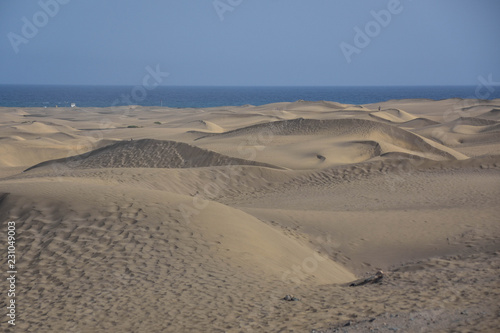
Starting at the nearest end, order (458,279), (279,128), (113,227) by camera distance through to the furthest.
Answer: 1. (458,279)
2. (113,227)
3. (279,128)

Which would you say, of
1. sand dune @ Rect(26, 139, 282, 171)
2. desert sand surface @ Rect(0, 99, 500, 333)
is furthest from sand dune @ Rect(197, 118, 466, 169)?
desert sand surface @ Rect(0, 99, 500, 333)

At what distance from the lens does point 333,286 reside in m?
7.41

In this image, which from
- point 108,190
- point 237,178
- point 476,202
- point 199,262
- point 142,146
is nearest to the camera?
point 199,262

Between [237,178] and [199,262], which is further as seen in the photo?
[237,178]

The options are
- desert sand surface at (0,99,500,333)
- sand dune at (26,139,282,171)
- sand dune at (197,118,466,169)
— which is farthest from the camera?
sand dune at (197,118,466,169)

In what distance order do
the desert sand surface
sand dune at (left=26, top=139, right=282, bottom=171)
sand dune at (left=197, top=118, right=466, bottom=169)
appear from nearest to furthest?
the desert sand surface, sand dune at (left=26, top=139, right=282, bottom=171), sand dune at (left=197, top=118, right=466, bottom=169)

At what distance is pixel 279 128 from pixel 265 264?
70.0 ft

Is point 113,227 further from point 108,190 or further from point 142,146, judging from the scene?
point 142,146

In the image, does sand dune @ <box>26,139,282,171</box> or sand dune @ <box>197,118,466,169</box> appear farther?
sand dune @ <box>197,118,466,169</box>

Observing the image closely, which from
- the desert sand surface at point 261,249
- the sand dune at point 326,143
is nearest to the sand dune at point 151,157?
the sand dune at point 326,143

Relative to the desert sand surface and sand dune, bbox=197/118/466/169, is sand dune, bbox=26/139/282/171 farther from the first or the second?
the desert sand surface

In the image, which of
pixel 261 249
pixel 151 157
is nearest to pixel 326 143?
pixel 151 157

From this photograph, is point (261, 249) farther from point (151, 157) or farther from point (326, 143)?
point (326, 143)

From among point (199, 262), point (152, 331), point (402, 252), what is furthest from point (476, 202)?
point (152, 331)
